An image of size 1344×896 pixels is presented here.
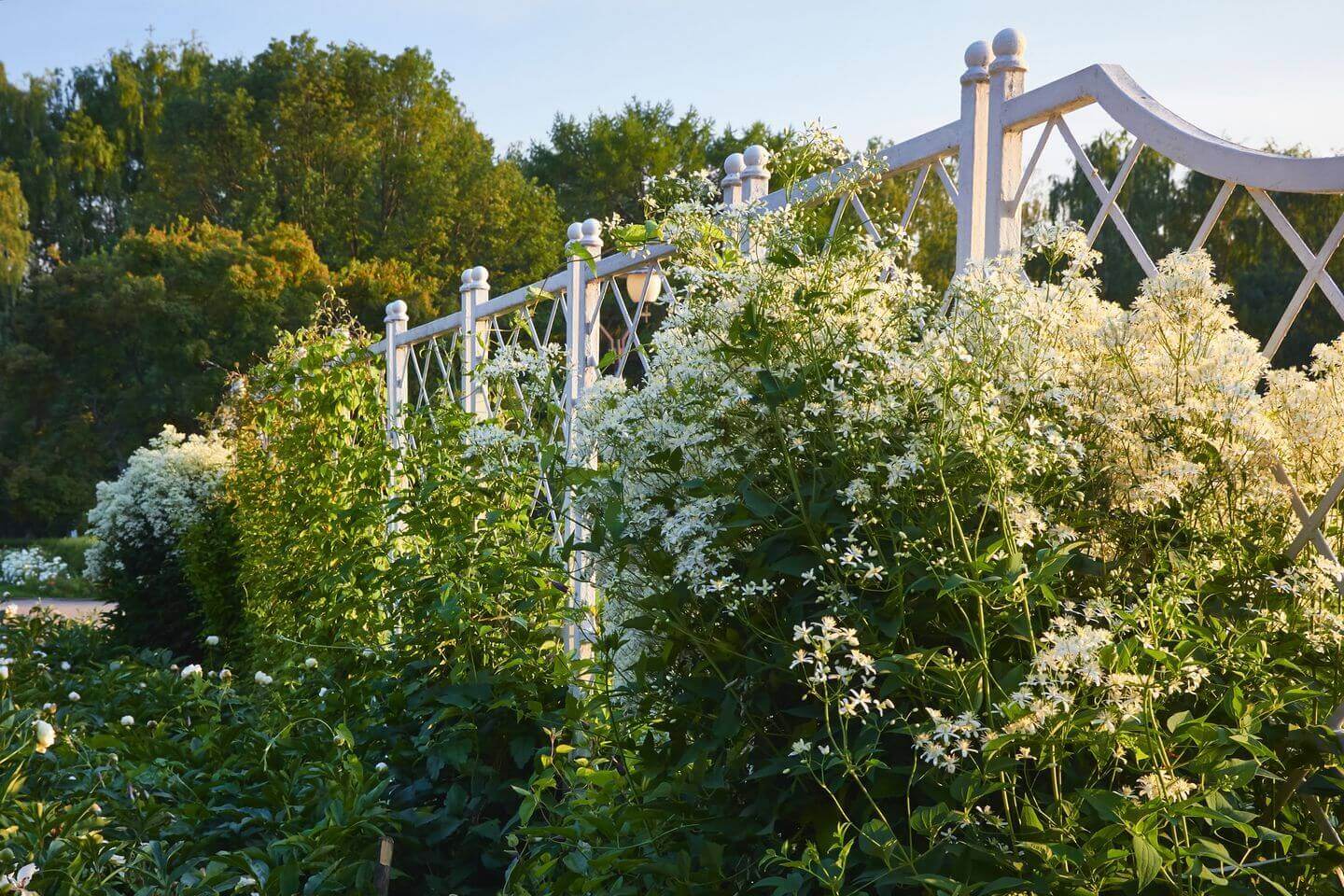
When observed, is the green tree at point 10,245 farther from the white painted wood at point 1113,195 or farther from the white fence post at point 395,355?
the white painted wood at point 1113,195

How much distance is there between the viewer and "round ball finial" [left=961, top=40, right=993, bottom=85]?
7.43 feet

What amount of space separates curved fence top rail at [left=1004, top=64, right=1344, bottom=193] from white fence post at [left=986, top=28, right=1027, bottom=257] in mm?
28

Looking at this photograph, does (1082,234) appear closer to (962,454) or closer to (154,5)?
(962,454)

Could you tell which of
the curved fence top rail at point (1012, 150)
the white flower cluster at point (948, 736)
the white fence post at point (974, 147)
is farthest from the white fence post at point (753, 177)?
the white flower cluster at point (948, 736)

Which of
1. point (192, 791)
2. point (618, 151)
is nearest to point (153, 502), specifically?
point (192, 791)

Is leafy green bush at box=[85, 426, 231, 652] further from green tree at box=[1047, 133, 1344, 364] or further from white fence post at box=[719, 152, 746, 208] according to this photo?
green tree at box=[1047, 133, 1344, 364]

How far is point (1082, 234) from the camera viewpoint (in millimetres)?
1756

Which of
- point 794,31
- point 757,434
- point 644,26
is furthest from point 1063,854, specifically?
point 644,26

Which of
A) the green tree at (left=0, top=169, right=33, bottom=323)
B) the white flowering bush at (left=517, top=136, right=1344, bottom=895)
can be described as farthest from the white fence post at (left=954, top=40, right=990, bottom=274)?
the green tree at (left=0, top=169, right=33, bottom=323)

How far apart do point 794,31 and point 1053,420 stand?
12.9 metres

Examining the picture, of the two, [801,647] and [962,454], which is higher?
[962,454]

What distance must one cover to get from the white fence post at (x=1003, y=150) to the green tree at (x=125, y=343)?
21903 millimetres

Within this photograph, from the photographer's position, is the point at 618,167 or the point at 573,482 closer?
the point at 573,482

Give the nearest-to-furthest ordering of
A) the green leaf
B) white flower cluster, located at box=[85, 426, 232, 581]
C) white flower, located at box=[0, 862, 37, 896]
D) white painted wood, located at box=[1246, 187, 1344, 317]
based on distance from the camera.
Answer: the green leaf < white painted wood, located at box=[1246, 187, 1344, 317] < white flower, located at box=[0, 862, 37, 896] < white flower cluster, located at box=[85, 426, 232, 581]
